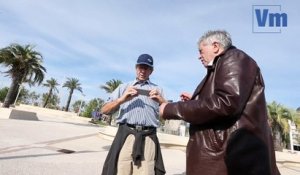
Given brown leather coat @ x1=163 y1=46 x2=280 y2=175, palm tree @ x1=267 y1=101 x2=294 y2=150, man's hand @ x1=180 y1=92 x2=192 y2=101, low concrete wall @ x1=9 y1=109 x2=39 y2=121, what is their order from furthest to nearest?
palm tree @ x1=267 y1=101 x2=294 y2=150 → low concrete wall @ x1=9 y1=109 x2=39 y2=121 → man's hand @ x1=180 y1=92 x2=192 y2=101 → brown leather coat @ x1=163 y1=46 x2=280 y2=175

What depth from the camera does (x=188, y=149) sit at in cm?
206

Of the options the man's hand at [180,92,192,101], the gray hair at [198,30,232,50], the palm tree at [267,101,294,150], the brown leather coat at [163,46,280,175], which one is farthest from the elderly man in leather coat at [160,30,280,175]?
the palm tree at [267,101,294,150]

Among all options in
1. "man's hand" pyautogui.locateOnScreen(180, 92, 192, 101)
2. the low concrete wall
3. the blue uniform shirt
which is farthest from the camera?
the low concrete wall

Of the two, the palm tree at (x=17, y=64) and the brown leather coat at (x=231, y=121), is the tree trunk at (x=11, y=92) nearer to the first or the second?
the palm tree at (x=17, y=64)

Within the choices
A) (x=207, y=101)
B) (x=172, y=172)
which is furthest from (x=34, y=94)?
(x=207, y=101)

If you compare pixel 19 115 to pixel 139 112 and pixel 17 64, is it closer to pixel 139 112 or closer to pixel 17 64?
pixel 17 64

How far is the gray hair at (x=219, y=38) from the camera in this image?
2111mm

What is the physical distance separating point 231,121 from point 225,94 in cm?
19

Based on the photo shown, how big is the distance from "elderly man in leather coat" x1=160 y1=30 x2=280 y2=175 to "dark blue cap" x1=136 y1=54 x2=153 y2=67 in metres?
1.34

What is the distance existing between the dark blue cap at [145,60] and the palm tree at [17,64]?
951 inches

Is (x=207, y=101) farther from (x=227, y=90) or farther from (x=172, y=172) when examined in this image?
(x=172, y=172)

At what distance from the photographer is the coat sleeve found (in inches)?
70.1

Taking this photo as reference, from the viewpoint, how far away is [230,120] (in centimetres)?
186

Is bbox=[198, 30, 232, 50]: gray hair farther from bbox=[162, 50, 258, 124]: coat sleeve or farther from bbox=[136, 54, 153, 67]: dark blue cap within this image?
bbox=[136, 54, 153, 67]: dark blue cap
